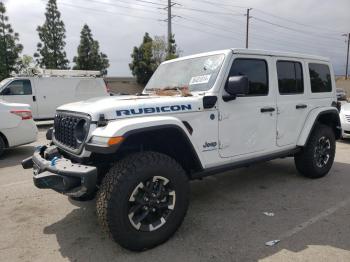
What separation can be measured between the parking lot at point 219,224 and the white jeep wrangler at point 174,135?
1.14 ft

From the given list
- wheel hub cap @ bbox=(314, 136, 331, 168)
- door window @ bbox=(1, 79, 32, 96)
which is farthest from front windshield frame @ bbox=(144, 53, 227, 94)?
door window @ bbox=(1, 79, 32, 96)

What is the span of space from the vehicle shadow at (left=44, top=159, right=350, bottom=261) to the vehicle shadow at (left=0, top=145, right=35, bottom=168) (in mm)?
3223

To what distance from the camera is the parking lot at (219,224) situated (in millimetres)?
3107

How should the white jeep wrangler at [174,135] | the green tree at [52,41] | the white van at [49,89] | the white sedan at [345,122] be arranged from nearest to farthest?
the white jeep wrangler at [174,135]
the white sedan at [345,122]
the white van at [49,89]
the green tree at [52,41]

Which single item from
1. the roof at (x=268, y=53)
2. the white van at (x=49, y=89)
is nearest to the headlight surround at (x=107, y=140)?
the roof at (x=268, y=53)

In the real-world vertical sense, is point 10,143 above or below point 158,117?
below

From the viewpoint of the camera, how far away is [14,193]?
4.87m

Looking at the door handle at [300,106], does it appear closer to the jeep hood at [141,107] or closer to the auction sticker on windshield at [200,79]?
the auction sticker on windshield at [200,79]

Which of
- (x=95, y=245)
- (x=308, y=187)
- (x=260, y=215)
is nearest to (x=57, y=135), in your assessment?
(x=95, y=245)

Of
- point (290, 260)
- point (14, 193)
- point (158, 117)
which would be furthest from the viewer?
point (14, 193)

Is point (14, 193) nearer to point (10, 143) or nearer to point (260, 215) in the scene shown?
point (10, 143)

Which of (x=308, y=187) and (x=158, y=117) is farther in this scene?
(x=308, y=187)

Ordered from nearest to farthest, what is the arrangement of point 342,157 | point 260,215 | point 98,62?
1. point 260,215
2. point 342,157
3. point 98,62

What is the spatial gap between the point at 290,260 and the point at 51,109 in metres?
11.9
